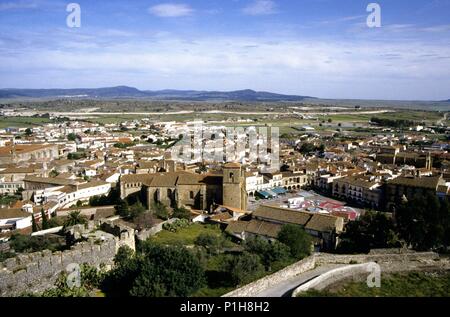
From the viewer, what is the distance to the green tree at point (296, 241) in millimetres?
21016

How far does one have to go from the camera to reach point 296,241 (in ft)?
71.1

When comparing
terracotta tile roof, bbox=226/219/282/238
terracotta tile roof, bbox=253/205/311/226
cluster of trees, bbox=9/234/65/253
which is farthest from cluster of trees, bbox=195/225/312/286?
cluster of trees, bbox=9/234/65/253

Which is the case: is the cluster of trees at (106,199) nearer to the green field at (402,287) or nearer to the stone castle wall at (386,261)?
the stone castle wall at (386,261)

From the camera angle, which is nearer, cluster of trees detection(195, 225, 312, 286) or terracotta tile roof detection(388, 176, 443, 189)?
cluster of trees detection(195, 225, 312, 286)

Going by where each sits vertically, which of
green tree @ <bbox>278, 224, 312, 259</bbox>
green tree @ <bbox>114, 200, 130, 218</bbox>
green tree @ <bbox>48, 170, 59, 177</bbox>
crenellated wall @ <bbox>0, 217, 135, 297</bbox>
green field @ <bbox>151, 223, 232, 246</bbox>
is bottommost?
green field @ <bbox>151, 223, 232, 246</bbox>

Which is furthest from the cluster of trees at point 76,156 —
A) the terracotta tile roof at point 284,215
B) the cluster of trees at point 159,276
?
the cluster of trees at point 159,276

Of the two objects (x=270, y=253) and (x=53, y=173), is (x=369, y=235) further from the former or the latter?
(x=53, y=173)

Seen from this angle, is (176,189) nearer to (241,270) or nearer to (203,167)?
(203,167)

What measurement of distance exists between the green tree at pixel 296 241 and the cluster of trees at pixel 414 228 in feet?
8.93

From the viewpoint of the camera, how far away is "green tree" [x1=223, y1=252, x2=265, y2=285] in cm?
1594

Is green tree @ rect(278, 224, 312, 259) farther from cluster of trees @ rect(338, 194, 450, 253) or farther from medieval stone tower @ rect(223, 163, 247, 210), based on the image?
medieval stone tower @ rect(223, 163, 247, 210)

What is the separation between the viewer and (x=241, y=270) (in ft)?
52.4

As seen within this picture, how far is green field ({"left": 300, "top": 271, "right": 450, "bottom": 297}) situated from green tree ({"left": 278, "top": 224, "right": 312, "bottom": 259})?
16.9 feet
